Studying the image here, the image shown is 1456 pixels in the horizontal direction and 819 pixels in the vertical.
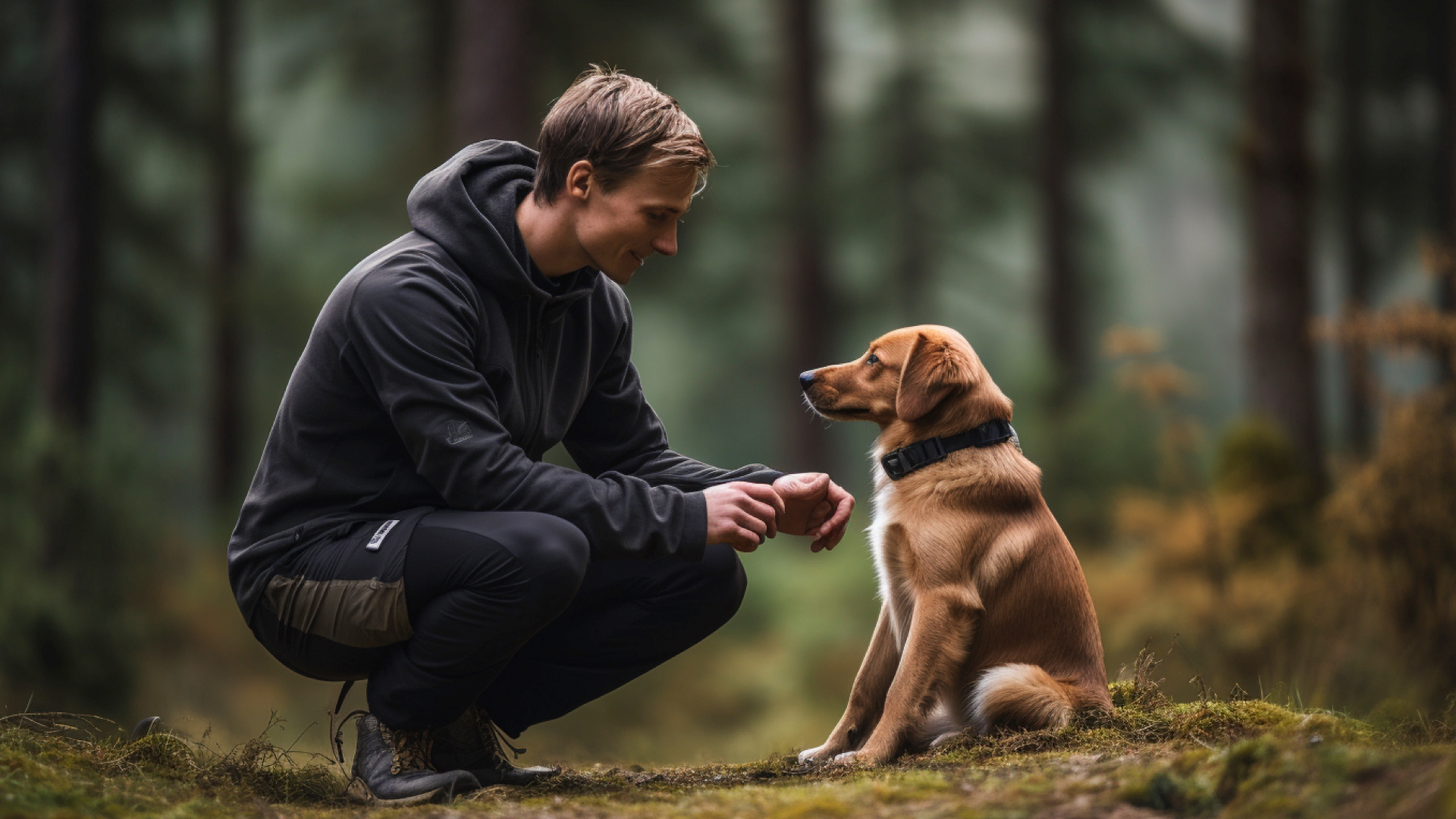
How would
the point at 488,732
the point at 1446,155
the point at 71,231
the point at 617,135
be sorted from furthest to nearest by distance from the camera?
the point at 1446,155 < the point at 71,231 < the point at 488,732 < the point at 617,135

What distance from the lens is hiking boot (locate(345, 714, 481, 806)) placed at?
2746mm

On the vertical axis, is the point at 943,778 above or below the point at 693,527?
below

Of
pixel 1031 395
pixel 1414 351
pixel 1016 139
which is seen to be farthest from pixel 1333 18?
pixel 1414 351

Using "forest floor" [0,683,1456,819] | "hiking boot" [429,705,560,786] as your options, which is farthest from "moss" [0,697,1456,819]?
"hiking boot" [429,705,560,786]

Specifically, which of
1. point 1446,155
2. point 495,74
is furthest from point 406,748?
point 1446,155

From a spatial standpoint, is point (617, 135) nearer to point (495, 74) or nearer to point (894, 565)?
point (894, 565)

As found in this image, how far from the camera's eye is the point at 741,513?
2.86 meters

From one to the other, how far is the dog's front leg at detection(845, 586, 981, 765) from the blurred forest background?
54.7 inches

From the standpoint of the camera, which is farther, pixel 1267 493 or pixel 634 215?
pixel 1267 493

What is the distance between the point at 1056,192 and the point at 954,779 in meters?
12.2

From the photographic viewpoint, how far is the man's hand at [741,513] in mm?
2854

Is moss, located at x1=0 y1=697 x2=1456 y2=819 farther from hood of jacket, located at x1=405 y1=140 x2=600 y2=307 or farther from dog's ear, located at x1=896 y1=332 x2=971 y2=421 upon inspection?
hood of jacket, located at x1=405 y1=140 x2=600 y2=307

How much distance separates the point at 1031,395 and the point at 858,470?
46.8 ft

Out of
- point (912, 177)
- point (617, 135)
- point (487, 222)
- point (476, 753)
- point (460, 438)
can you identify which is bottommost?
point (476, 753)
